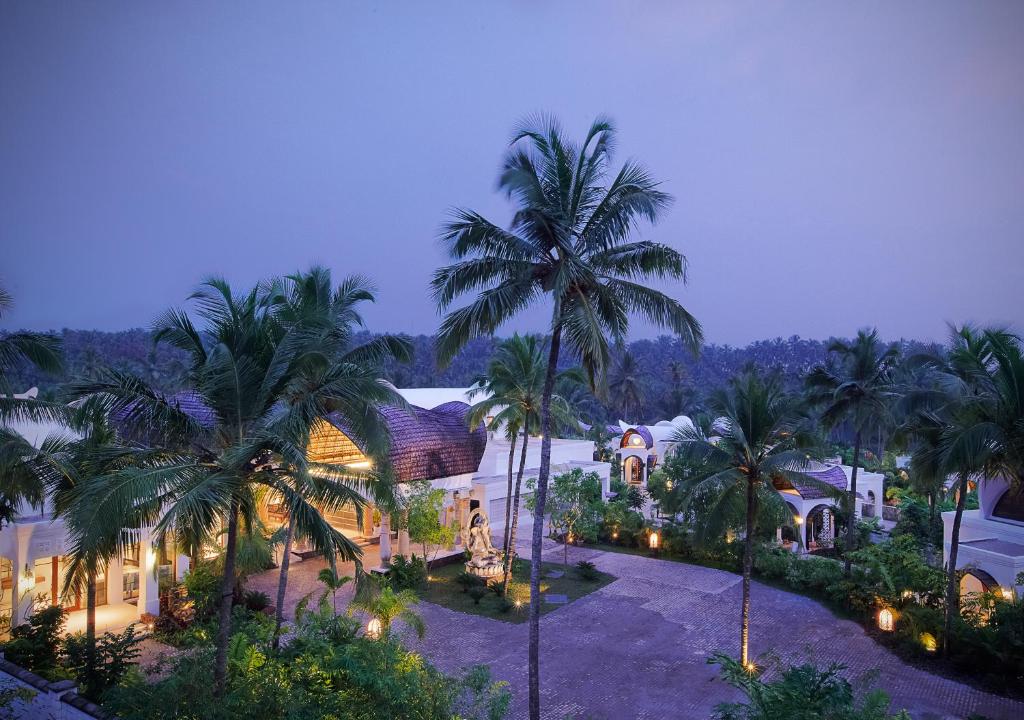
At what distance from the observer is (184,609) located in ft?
47.6

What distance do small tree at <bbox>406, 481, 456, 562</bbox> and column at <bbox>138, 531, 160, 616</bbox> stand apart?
245 inches

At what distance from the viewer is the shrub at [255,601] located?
1540 centimetres

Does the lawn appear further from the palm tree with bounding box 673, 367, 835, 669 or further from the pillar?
the palm tree with bounding box 673, 367, 835, 669

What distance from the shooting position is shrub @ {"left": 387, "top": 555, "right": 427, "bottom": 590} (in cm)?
1819

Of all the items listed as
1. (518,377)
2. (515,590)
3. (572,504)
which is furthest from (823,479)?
(518,377)

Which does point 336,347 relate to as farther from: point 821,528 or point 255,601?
point 821,528

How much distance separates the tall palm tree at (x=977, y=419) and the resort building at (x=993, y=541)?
2064 millimetres

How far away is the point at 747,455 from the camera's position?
516 inches

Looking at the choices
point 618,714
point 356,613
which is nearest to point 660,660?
point 618,714

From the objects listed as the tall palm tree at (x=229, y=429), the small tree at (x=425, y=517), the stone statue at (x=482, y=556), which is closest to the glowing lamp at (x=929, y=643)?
the stone statue at (x=482, y=556)

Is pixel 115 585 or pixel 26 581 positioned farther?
pixel 115 585

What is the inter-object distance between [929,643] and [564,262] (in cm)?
1177

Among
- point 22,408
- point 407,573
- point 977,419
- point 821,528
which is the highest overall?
point 977,419

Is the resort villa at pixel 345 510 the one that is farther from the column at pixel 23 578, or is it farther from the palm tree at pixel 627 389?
the palm tree at pixel 627 389
